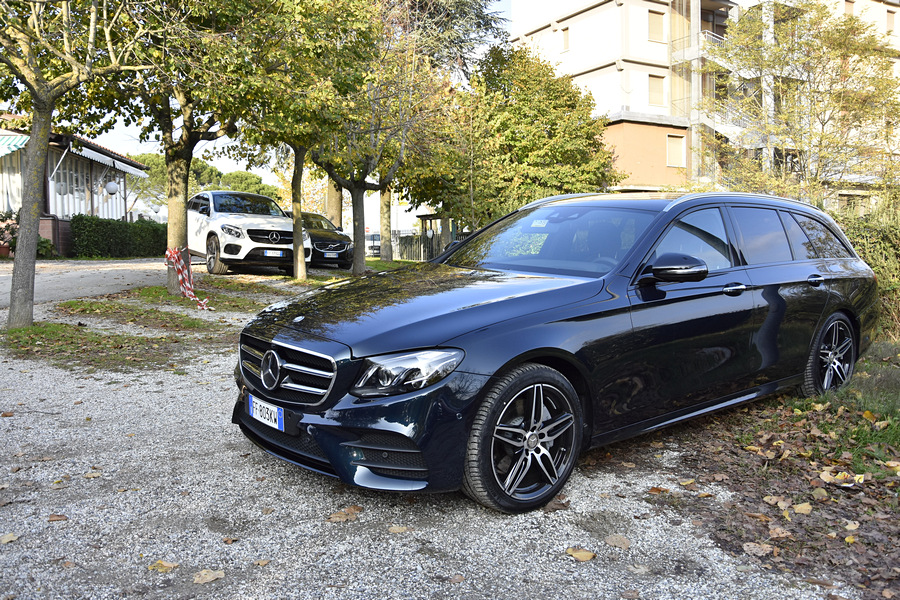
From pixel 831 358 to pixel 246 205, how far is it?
1487 centimetres

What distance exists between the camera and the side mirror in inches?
167

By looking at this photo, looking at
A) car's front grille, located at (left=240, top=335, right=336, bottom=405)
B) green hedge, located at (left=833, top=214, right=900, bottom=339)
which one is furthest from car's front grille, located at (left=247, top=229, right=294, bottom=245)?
car's front grille, located at (left=240, top=335, right=336, bottom=405)

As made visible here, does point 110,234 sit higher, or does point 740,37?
point 740,37

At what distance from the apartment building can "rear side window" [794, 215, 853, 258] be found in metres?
33.5

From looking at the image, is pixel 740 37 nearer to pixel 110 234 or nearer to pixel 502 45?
pixel 502 45

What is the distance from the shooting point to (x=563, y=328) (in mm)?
3883

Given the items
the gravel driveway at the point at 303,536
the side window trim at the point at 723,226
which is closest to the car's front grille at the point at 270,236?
the gravel driveway at the point at 303,536

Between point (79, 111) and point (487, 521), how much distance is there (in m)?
14.1

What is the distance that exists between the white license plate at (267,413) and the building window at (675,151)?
39719 millimetres

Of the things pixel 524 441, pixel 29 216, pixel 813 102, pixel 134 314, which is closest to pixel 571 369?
pixel 524 441

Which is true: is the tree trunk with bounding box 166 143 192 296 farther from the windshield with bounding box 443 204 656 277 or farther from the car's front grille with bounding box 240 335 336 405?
the car's front grille with bounding box 240 335 336 405

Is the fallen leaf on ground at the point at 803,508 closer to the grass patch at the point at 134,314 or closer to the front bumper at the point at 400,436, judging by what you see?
the front bumper at the point at 400,436

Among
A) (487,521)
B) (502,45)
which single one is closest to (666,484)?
(487,521)

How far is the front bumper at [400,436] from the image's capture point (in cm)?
341
